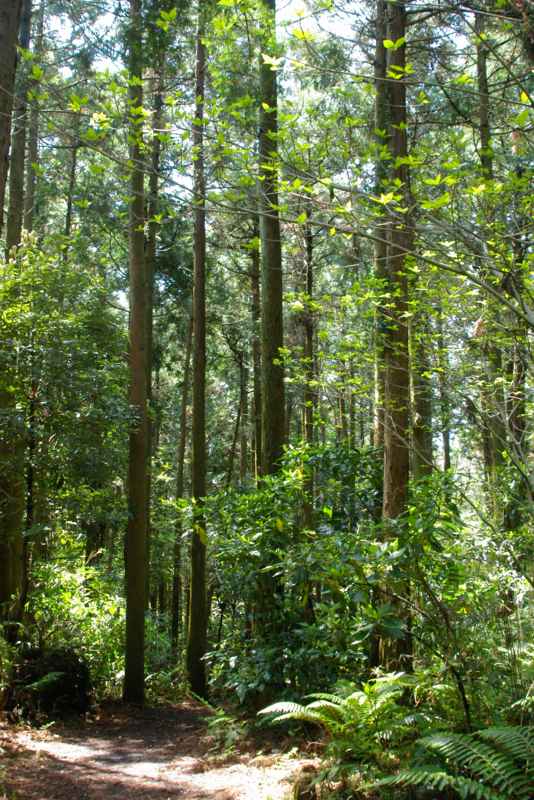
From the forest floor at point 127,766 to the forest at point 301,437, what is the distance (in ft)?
0.19

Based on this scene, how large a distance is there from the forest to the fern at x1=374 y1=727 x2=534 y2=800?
2cm

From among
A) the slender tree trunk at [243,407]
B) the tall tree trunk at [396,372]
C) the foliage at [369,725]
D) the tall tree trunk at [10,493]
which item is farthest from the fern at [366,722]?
the slender tree trunk at [243,407]

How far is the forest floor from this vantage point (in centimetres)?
525

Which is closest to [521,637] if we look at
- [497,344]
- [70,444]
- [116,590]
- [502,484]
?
[502,484]

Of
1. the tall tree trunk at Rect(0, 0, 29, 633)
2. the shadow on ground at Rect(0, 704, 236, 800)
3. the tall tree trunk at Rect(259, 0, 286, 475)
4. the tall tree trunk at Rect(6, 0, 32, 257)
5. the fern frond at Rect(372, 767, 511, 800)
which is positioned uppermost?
the tall tree trunk at Rect(6, 0, 32, 257)

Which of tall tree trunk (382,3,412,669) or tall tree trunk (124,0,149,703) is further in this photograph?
tall tree trunk (124,0,149,703)

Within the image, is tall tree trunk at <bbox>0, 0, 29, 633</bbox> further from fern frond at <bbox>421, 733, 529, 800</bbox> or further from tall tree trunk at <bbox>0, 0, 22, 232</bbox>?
fern frond at <bbox>421, 733, 529, 800</bbox>

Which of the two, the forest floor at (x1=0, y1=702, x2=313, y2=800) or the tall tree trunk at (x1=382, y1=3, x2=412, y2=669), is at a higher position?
the tall tree trunk at (x1=382, y1=3, x2=412, y2=669)

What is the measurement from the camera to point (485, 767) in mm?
3588

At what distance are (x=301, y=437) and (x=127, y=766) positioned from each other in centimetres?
415

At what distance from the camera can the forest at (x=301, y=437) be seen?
4.22m

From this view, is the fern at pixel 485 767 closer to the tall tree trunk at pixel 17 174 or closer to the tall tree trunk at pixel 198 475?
the tall tree trunk at pixel 198 475

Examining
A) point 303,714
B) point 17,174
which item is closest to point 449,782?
point 303,714

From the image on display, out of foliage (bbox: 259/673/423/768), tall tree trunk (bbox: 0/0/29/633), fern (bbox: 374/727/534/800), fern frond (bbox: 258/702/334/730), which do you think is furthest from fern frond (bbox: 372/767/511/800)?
tall tree trunk (bbox: 0/0/29/633)
